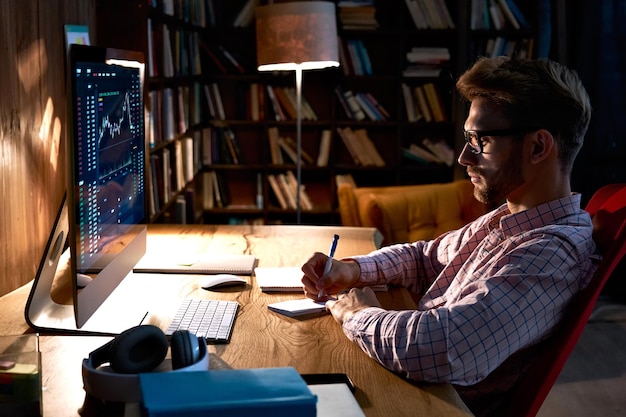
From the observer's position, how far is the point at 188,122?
478 cm

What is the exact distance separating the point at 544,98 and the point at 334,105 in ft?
11.4

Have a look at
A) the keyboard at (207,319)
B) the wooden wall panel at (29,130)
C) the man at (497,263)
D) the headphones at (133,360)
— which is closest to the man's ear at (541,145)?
the man at (497,263)

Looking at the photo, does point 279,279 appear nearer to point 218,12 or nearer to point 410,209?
point 410,209

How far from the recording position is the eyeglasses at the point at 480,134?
1.77m

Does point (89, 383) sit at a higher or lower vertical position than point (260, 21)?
lower

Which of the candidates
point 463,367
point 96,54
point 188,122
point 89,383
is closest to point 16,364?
point 89,383

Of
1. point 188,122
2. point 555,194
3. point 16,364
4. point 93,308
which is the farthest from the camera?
point 188,122

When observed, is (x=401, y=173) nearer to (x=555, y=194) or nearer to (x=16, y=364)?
(x=555, y=194)

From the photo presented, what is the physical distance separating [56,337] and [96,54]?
54 centimetres

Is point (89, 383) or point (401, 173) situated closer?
point (89, 383)

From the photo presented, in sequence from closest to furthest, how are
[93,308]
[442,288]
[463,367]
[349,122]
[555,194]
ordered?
[463,367]
[93,308]
[555,194]
[442,288]
[349,122]

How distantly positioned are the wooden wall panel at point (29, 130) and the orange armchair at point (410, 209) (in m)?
1.90

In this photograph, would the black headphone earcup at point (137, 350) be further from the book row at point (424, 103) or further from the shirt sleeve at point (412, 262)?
the book row at point (424, 103)

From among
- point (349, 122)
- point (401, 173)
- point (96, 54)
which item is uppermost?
point (96, 54)
